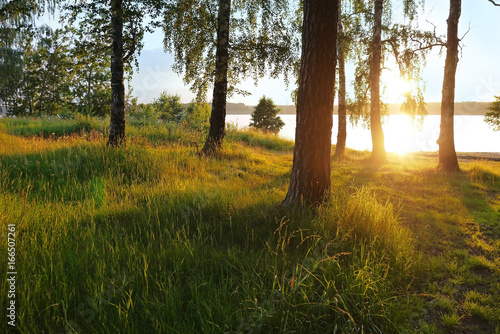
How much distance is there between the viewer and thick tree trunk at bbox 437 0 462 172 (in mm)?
9820

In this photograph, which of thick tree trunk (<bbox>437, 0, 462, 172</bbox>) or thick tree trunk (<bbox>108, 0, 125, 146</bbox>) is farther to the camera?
thick tree trunk (<bbox>437, 0, 462, 172</bbox>)

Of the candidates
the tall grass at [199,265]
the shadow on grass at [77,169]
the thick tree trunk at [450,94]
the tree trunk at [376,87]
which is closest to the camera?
the tall grass at [199,265]

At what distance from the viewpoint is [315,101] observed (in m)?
4.34

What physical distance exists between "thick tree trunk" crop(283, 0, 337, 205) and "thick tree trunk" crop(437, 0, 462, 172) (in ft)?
25.4

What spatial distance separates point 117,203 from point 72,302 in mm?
2302

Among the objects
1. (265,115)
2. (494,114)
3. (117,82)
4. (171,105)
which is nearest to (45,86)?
(171,105)

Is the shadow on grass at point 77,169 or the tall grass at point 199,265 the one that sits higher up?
the shadow on grass at point 77,169

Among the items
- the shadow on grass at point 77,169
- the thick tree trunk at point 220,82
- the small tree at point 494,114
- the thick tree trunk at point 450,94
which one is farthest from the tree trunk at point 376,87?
the small tree at point 494,114

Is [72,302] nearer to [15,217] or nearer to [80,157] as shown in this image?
[15,217]

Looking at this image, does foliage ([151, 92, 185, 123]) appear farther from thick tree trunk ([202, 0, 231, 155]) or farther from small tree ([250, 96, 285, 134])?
thick tree trunk ([202, 0, 231, 155])

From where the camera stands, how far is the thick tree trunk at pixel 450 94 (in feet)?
32.2

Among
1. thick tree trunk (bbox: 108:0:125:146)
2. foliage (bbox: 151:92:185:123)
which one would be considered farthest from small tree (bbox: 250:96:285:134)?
thick tree trunk (bbox: 108:0:125:146)

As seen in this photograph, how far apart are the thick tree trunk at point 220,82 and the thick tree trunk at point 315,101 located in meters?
5.56

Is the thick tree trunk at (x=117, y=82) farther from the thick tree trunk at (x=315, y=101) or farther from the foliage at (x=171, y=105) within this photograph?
the foliage at (x=171, y=105)
